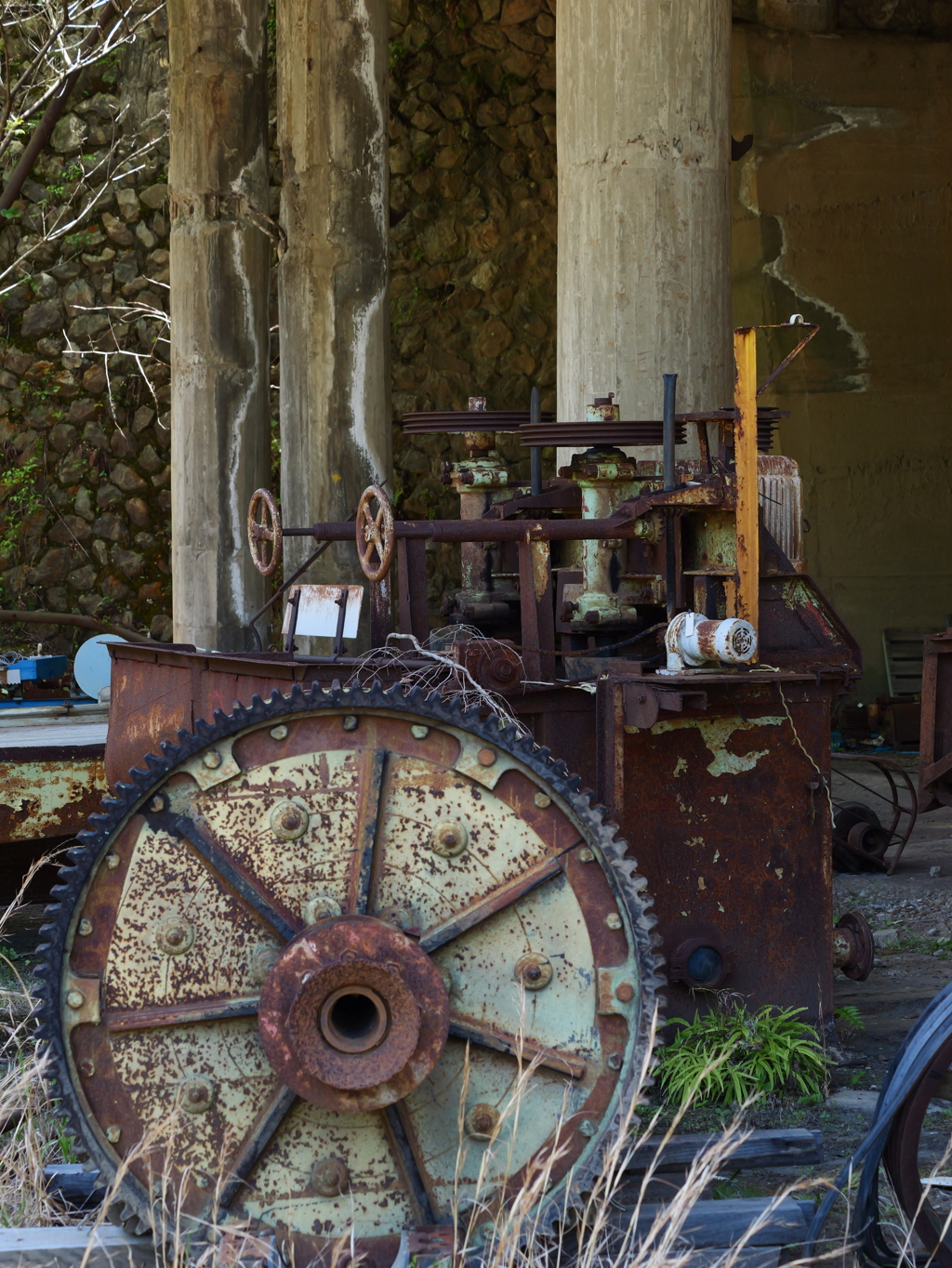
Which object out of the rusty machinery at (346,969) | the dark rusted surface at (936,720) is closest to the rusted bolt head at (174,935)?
the rusty machinery at (346,969)


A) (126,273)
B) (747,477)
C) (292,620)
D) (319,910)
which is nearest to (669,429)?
(747,477)

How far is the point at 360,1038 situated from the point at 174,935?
42cm

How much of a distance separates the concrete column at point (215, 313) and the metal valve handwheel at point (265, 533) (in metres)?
2.79

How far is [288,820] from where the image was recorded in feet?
8.93

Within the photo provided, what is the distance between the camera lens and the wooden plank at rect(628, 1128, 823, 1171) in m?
3.21

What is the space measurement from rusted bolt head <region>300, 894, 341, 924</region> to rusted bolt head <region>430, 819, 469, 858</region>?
0.22 meters

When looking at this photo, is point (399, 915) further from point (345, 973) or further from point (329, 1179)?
point (329, 1179)

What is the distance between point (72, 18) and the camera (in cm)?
922

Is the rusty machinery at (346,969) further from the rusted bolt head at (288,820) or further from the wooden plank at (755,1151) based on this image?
the wooden plank at (755,1151)

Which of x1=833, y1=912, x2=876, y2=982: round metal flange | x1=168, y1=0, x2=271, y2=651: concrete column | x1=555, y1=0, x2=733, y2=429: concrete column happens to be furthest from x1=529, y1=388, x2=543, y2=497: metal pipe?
x1=168, y1=0, x2=271, y2=651: concrete column

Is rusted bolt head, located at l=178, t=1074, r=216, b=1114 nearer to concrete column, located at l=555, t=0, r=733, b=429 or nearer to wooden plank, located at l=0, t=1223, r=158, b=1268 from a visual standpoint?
wooden plank, located at l=0, t=1223, r=158, b=1268

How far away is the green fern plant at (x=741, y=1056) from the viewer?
3.67 m

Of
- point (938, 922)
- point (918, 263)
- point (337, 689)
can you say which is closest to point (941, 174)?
point (918, 263)

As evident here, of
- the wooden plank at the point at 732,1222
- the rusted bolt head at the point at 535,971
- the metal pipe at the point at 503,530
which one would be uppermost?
the metal pipe at the point at 503,530
